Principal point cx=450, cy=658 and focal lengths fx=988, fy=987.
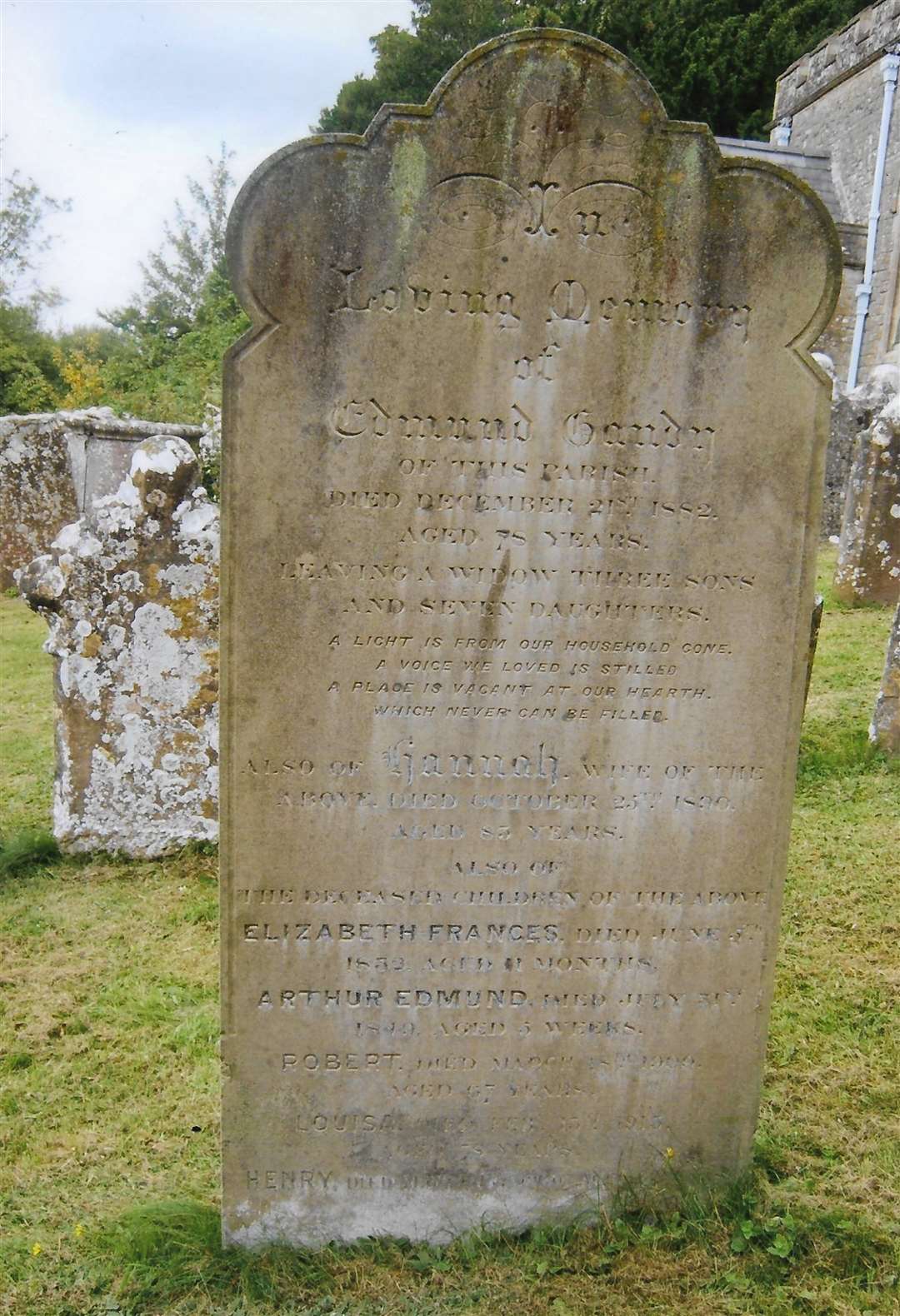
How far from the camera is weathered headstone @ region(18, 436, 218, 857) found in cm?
506

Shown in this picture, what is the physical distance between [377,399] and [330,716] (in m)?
0.88

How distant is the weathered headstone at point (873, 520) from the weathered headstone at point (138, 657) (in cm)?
750

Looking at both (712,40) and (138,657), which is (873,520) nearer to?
(138,657)

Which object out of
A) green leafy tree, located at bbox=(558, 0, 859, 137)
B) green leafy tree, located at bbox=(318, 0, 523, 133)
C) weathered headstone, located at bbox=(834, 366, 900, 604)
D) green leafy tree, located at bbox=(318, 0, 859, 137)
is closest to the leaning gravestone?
weathered headstone, located at bbox=(834, 366, 900, 604)

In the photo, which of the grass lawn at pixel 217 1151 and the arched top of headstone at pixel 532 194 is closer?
the arched top of headstone at pixel 532 194

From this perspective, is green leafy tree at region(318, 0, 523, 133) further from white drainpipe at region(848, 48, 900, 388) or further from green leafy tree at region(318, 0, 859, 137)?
white drainpipe at region(848, 48, 900, 388)

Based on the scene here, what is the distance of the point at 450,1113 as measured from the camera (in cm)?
301

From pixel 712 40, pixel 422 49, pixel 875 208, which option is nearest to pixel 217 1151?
pixel 875 208

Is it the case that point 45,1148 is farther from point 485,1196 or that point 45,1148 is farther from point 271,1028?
point 485,1196

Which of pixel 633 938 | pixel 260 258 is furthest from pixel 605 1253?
pixel 260 258

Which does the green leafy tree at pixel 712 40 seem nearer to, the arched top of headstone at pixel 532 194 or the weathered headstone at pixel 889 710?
the weathered headstone at pixel 889 710

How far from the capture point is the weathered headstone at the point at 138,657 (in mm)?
5062

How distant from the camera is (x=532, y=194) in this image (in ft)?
8.50

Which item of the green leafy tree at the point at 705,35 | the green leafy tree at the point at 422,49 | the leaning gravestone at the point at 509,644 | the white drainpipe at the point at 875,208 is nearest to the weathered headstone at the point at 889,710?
the leaning gravestone at the point at 509,644
